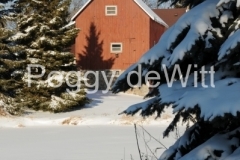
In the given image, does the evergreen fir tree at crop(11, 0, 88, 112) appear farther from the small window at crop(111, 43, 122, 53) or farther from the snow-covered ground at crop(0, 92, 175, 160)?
the small window at crop(111, 43, 122, 53)

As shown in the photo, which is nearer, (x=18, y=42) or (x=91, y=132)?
(x=91, y=132)

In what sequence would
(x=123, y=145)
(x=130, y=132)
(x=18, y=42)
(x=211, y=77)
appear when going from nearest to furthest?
(x=211, y=77) < (x=123, y=145) < (x=130, y=132) < (x=18, y=42)

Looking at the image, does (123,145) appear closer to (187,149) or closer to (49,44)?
(187,149)

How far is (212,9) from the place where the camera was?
298cm

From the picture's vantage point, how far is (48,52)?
74.9ft

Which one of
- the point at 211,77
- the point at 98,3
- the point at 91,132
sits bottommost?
the point at 91,132

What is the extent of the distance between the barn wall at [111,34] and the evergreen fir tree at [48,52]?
8.99 m

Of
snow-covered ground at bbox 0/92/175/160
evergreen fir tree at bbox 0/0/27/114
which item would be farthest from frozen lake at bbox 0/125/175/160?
evergreen fir tree at bbox 0/0/27/114

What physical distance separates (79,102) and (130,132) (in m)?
7.05

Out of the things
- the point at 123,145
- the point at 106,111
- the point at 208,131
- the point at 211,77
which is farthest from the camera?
the point at 106,111

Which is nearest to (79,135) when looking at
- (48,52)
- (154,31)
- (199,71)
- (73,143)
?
(73,143)

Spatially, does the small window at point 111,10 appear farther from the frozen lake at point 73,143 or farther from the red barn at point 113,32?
the frozen lake at point 73,143

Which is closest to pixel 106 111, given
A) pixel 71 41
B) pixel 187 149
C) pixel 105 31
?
pixel 71 41

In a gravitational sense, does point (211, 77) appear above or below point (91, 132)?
above
